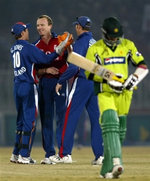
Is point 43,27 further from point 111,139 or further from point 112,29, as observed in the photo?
point 111,139

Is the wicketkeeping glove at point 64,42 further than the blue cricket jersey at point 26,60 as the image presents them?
No

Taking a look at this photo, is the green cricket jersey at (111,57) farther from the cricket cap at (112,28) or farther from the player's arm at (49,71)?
the player's arm at (49,71)

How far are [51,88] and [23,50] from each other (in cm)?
68

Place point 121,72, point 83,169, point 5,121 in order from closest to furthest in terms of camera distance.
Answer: point 121,72, point 83,169, point 5,121

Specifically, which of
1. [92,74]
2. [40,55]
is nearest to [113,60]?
[92,74]

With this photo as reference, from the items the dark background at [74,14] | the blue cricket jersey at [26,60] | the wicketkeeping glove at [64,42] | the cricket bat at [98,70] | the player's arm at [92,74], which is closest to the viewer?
the cricket bat at [98,70]

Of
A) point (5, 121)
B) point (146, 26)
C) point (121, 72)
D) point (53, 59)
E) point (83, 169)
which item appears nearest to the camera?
point (121, 72)

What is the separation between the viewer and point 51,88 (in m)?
10.1

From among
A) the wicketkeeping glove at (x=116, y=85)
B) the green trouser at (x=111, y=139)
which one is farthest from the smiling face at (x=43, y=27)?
the green trouser at (x=111, y=139)

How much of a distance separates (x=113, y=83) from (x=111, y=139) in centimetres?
60

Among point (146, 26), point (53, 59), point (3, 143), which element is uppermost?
point (146, 26)

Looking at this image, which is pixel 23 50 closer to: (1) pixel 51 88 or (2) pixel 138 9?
(1) pixel 51 88

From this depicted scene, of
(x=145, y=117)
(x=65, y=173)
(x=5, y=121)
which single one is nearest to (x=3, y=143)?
(x=5, y=121)

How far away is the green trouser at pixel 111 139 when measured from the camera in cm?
741
